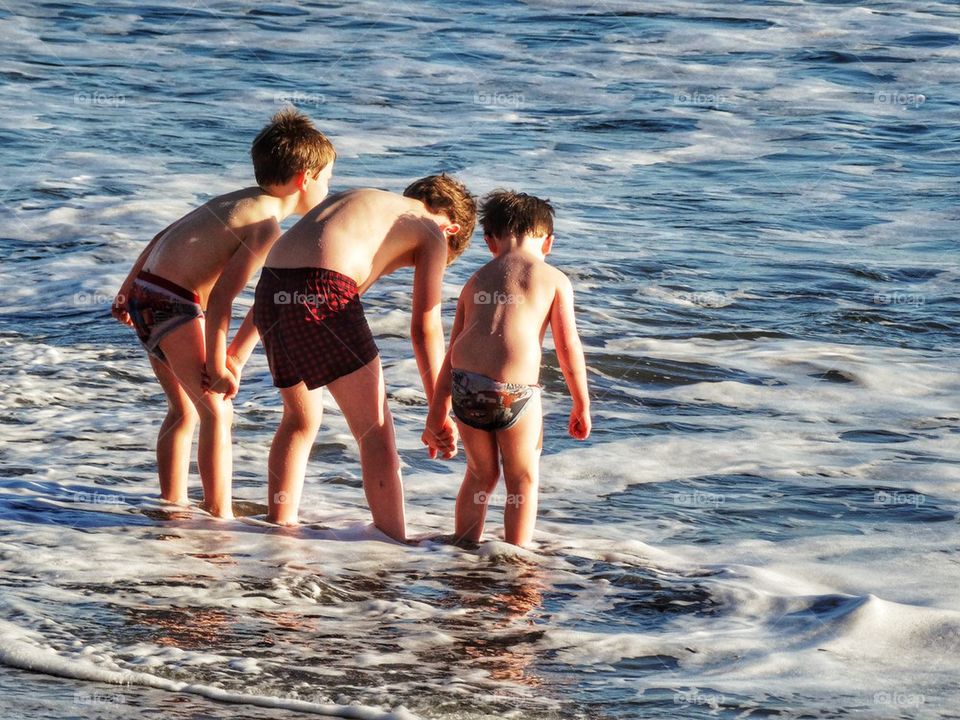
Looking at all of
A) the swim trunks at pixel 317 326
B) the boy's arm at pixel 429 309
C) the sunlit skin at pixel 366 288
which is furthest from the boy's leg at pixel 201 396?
the boy's arm at pixel 429 309

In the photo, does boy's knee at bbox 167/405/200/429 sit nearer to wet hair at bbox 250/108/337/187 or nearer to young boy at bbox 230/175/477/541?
young boy at bbox 230/175/477/541

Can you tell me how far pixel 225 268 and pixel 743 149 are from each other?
34.7ft

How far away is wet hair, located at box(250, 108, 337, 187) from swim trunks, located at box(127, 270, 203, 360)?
0.52 m

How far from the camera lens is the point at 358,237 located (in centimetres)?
442

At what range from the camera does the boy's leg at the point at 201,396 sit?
4.57m

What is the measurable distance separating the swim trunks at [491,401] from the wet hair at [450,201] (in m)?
0.53

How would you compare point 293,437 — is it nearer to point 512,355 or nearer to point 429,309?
point 429,309

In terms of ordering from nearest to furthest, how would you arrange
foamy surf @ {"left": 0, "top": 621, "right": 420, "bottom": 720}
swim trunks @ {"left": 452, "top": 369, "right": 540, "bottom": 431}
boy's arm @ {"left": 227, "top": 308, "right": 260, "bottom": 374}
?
foamy surf @ {"left": 0, "top": 621, "right": 420, "bottom": 720} → swim trunks @ {"left": 452, "top": 369, "right": 540, "bottom": 431} → boy's arm @ {"left": 227, "top": 308, "right": 260, "bottom": 374}

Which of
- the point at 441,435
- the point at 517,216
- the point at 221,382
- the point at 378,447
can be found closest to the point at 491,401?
the point at 441,435

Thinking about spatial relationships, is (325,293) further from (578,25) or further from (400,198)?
(578,25)

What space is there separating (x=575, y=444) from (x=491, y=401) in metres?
1.82

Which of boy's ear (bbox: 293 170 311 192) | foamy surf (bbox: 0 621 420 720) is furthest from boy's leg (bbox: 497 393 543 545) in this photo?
foamy surf (bbox: 0 621 420 720)

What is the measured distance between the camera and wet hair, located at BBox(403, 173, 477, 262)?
4.54m

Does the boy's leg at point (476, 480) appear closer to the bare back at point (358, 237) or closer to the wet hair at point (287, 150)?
the bare back at point (358, 237)
